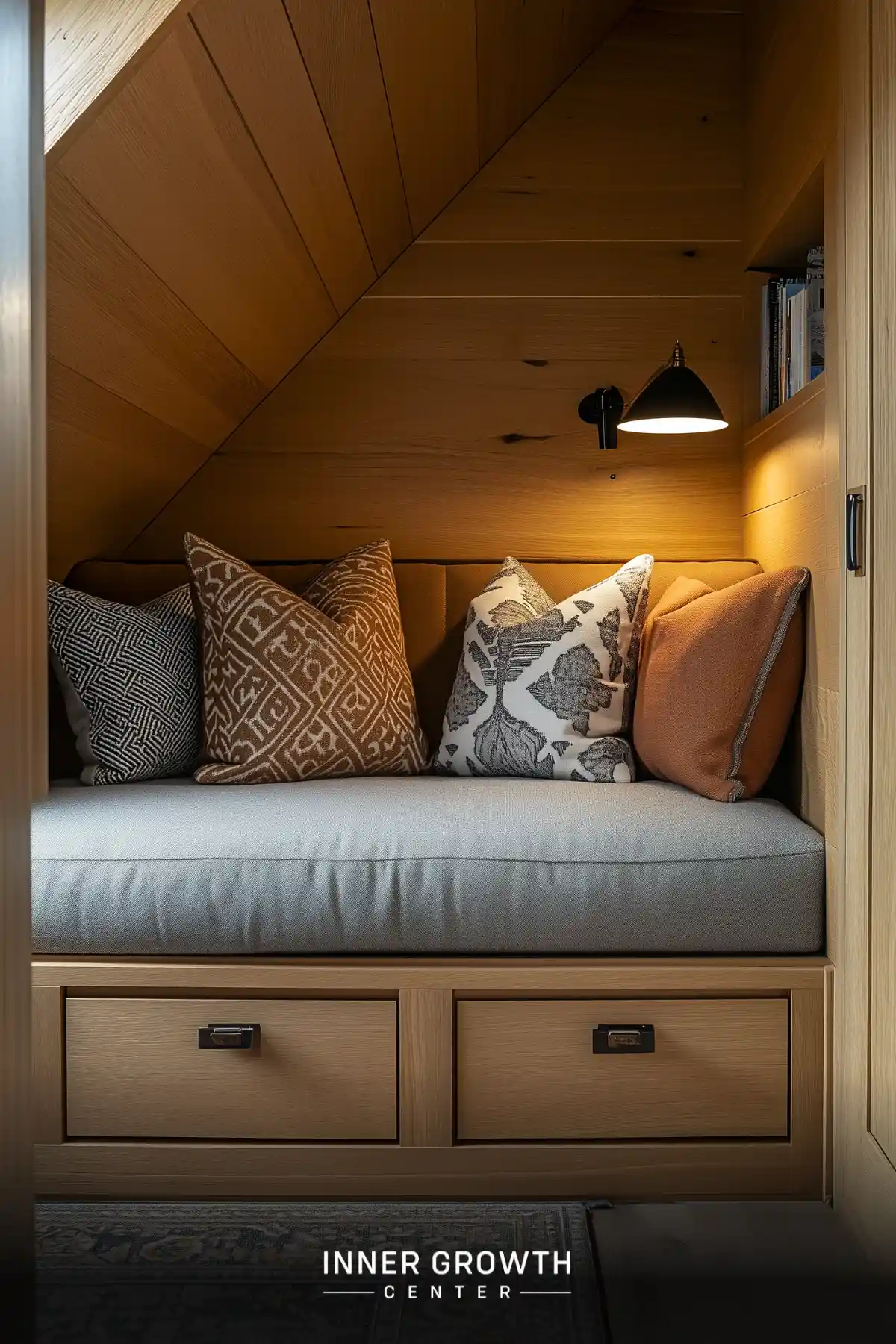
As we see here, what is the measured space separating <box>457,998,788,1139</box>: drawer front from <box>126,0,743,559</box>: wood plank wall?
1.31 meters

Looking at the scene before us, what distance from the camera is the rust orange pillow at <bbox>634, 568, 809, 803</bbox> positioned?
179 centimetres

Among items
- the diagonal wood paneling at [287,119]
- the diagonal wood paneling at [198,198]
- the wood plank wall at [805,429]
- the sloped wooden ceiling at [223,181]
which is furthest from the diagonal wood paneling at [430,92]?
the wood plank wall at [805,429]

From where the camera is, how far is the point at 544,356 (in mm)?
2605

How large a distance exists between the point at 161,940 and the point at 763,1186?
37.6 inches

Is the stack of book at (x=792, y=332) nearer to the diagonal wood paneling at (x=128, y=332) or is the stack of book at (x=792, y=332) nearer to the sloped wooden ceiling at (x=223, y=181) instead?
the sloped wooden ceiling at (x=223, y=181)

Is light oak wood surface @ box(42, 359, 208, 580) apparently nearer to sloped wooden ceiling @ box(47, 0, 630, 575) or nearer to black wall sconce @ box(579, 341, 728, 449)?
sloped wooden ceiling @ box(47, 0, 630, 575)

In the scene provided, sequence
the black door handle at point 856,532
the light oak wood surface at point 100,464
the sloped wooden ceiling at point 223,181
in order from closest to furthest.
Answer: the sloped wooden ceiling at point 223,181 → the black door handle at point 856,532 → the light oak wood surface at point 100,464

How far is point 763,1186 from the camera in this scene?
1573 mm

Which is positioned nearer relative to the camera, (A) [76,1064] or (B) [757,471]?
(A) [76,1064]

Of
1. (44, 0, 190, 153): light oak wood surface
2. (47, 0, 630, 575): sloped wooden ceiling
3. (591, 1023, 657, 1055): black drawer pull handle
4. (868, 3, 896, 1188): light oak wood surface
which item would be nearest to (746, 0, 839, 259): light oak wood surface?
(868, 3, 896, 1188): light oak wood surface

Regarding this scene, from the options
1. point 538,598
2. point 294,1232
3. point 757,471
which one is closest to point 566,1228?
point 294,1232

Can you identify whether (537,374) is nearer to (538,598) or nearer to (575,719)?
(538,598)

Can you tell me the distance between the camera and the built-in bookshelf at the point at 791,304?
79.2 inches

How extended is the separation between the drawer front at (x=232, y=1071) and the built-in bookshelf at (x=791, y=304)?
1306 millimetres
